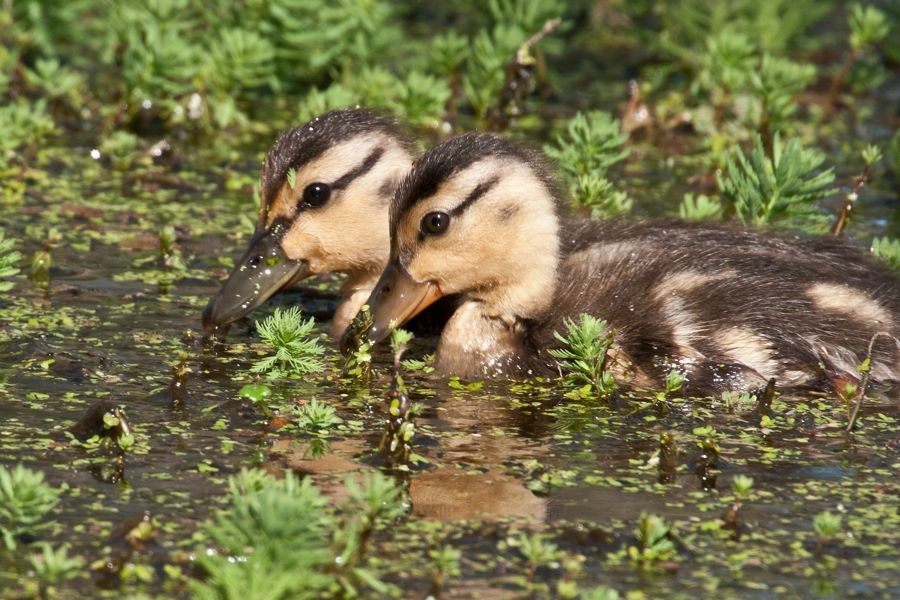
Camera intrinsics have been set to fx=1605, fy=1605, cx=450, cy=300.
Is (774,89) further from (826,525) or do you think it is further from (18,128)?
(826,525)

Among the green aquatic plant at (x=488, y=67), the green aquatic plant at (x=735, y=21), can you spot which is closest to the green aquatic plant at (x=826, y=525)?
the green aquatic plant at (x=488, y=67)

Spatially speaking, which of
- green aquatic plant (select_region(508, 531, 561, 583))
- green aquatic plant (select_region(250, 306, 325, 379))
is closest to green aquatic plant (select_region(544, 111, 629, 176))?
green aquatic plant (select_region(250, 306, 325, 379))

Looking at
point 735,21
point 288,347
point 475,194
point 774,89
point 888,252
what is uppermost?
point 735,21

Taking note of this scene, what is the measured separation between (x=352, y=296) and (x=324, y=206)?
432 millimetres

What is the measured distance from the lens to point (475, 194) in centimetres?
645

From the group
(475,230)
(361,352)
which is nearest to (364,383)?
(361,352)

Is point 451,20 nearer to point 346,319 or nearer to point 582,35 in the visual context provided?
point 582,35

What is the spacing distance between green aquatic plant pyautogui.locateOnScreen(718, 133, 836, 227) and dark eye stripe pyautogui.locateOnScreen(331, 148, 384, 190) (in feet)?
5.40

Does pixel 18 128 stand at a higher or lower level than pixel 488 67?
higher

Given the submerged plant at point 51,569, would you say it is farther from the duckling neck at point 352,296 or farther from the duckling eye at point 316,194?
the duckling eye at point 316,194

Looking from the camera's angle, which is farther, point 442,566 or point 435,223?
point 435,223

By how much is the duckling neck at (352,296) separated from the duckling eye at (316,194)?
0.40 metres

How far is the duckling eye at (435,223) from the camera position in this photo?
21.2ft

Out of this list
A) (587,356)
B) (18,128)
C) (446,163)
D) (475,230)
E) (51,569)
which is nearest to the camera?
(51,569)
